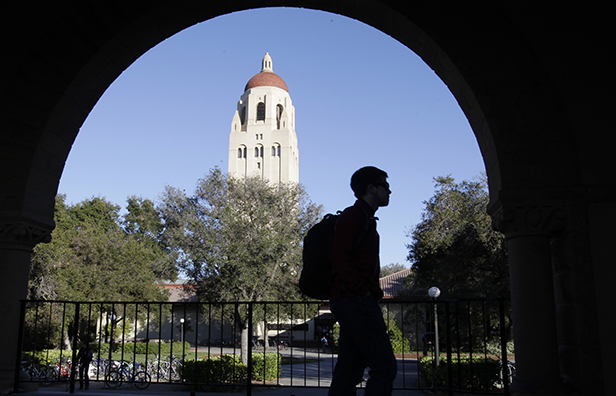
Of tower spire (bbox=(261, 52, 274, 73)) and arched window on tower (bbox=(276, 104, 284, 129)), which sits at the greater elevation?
tower spire (bbox=(261, 52, 274, 73))

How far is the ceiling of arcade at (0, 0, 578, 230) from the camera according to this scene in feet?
15.0

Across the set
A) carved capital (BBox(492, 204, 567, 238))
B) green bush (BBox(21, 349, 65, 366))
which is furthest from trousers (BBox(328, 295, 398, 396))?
green bush (BBox(21, 349, 65, 366))

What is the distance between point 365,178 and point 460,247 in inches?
800

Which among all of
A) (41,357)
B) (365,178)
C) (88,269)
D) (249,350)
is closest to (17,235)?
(249,350)

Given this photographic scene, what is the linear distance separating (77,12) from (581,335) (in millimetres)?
6043

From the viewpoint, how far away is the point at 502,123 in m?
4.64

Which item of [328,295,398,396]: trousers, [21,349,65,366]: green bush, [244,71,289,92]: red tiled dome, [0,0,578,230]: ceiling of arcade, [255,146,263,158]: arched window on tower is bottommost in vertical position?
[21,349,65,366]: green bush

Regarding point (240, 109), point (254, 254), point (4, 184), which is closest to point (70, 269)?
point (254, 254)

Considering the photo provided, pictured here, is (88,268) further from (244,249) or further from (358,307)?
(358,307)

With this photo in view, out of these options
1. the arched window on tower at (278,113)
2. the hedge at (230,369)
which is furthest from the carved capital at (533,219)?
the arched window on tower at (278,113)

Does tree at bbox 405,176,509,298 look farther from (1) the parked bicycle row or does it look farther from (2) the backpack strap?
(2) the backpack strap

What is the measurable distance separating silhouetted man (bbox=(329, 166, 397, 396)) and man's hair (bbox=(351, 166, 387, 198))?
0.51ft

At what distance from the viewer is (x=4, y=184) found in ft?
17.7

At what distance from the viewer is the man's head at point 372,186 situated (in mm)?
3227
